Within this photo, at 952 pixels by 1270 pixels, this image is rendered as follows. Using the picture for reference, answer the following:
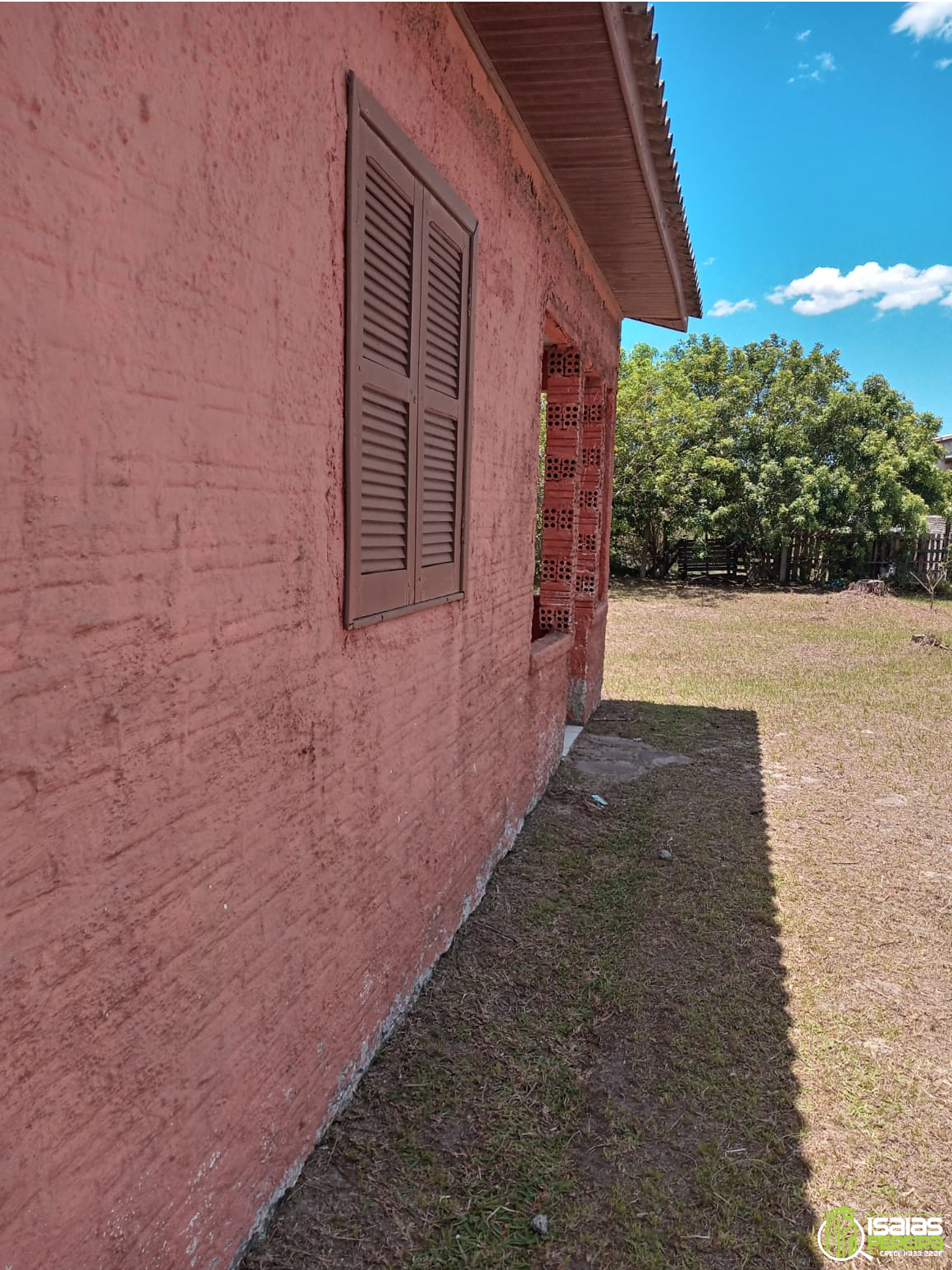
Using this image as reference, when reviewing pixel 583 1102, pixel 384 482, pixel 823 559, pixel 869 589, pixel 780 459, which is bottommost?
pixel 583 1102

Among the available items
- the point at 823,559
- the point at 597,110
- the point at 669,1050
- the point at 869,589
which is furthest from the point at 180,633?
the point at 823,559

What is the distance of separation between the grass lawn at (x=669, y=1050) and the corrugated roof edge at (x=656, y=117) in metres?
3.07

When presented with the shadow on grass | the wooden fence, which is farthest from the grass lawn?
the wooden fence

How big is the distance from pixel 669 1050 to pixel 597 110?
13.0 ft

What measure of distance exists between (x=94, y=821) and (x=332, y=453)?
4.00 ft

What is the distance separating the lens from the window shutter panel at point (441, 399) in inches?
117

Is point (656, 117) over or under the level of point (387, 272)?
over

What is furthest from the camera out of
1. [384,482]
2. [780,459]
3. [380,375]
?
[780,459]

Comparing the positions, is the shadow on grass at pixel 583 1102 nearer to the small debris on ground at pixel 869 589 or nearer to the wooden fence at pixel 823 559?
the small debris on ground at pixel 869 589

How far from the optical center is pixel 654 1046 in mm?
3188

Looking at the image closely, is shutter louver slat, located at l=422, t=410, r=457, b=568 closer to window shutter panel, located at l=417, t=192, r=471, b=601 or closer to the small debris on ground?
window shutter panel, located at l=417, t=192, r=471, b=601

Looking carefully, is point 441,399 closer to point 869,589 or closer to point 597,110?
point 597,110

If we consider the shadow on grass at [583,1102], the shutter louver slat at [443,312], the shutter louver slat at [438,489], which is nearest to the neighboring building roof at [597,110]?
the shutter louver slat at [443,312]

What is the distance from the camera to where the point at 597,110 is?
3.54m
